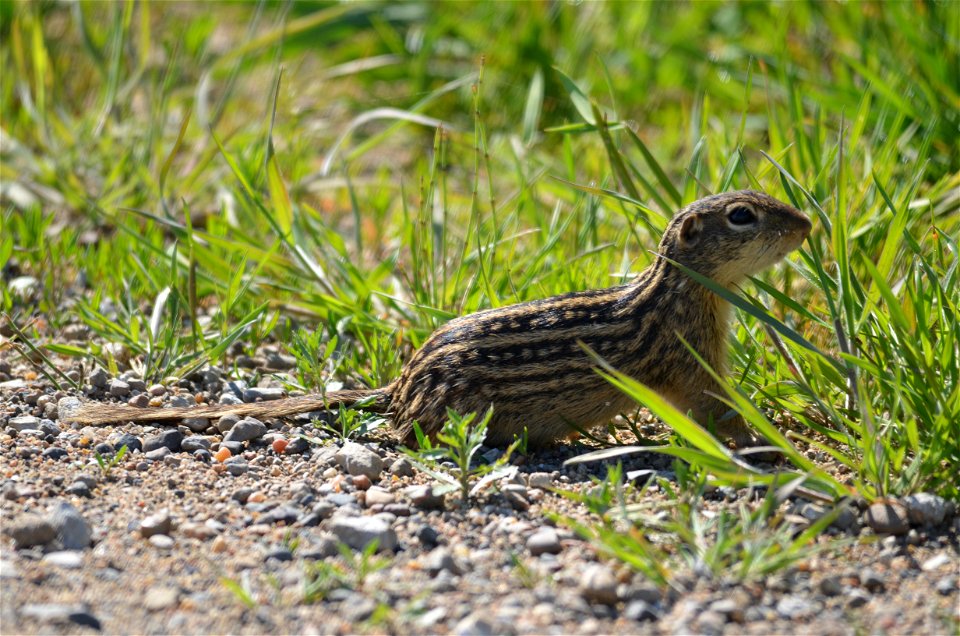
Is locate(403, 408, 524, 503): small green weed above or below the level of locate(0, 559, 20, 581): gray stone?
above

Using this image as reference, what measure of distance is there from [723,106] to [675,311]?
3278 mm

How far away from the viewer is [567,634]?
2676mm

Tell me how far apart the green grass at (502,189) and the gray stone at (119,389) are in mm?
173

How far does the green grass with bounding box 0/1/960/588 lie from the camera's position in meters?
3.64

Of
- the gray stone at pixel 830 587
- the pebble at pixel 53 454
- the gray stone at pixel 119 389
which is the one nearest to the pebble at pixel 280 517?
the pebble at pixel 53 454

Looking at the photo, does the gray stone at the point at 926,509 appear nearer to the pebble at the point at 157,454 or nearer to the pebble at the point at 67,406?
the pebble at the point at 157,454

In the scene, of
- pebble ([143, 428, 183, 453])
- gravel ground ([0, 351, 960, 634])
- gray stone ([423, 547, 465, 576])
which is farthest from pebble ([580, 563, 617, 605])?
pebble ([143, 428, 183, 453])

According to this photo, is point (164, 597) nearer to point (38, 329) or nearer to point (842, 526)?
point (842, 526)

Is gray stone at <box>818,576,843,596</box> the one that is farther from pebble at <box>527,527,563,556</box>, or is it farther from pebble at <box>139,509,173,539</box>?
pebble at <box>139,509,173,539</box>

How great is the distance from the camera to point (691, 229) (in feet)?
13.3

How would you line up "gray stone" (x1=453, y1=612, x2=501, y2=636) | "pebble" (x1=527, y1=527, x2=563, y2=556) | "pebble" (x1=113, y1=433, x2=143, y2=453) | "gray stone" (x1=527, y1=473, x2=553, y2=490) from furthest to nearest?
"pebble" (x1=113, y1=433, x2=143, y2=453) → "gray stone" (x1=527, y1=473, x2=553, y2=490) → "pebble" (x1=527, y1=527, x2=563, y2=556) → "gray stone" (x1=453, y1=612, x2=501, y2=636)

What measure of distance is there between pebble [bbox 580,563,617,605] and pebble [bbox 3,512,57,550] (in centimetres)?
140

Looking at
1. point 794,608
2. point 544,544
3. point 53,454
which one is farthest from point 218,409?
point 794,608

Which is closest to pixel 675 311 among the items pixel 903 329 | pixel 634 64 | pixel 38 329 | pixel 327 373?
pixel 903 329
